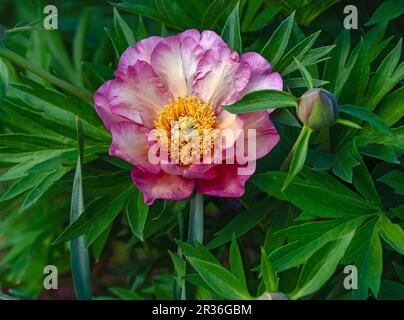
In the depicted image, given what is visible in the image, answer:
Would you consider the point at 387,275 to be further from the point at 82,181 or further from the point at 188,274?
the point at 82,181

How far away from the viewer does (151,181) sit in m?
0.71

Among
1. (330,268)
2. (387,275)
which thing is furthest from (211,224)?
(330,268)

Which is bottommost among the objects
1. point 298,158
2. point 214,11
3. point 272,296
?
point 272,296

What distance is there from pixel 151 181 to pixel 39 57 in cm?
47

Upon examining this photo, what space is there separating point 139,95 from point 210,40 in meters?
0.08

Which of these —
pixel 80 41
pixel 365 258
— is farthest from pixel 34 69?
pixel 80 41

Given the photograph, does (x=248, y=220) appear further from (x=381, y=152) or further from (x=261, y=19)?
(x=261, y=19)

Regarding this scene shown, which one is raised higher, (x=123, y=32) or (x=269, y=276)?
(x=123, y=32)

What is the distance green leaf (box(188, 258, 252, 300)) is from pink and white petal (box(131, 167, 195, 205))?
0.06m

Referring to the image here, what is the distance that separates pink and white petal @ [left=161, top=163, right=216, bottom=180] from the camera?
0.70 meters

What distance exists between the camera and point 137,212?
0.74 metres

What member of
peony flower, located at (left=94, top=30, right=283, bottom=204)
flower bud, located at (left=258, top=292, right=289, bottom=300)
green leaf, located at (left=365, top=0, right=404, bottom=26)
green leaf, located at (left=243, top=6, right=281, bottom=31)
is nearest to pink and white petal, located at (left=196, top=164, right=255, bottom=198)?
peony flower, located at (left=94, top=30, right=283, bottom=204)

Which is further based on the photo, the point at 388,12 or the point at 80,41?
the point at 80,41

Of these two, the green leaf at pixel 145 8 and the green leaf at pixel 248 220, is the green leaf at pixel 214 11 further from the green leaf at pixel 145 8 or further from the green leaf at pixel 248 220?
the green leaf at pixel 248 220
